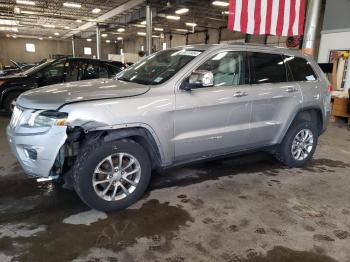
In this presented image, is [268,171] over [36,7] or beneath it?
beneath

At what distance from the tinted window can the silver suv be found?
1 cm

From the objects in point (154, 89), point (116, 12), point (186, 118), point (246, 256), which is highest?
point (116, 12)

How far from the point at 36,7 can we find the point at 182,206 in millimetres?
18225

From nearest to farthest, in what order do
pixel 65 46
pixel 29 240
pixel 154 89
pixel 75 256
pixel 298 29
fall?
pixel 75 256 < pixel 29 240 < pixel 154 89 < pixel 298 29 < pixel 65 46

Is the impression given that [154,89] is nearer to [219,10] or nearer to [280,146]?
[280,146]

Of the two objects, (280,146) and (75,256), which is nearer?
(75,256)

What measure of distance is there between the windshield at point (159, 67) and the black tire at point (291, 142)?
1.90 metres

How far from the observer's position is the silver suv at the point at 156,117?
9.00 feet

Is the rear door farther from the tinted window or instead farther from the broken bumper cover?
the broken bumper cover

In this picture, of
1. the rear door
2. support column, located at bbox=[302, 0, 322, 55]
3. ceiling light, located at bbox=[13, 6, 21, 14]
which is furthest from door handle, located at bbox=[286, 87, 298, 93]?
ceiling light, located at bbox=[13, 6, 21, 14]

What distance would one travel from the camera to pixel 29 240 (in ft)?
8.34

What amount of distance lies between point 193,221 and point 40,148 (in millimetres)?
1626

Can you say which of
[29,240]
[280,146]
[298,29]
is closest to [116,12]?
[298,29]

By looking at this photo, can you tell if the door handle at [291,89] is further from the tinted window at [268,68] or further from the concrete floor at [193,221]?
the concrete floor at [193,221]
